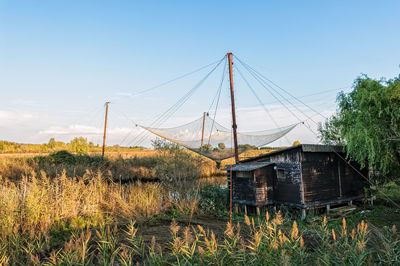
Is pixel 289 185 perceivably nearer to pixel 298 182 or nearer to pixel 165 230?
pixel 298 182

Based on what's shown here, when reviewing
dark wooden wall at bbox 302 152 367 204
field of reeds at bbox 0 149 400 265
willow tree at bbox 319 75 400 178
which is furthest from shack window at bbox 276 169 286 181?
willow tree at bbox 319 75 400 178

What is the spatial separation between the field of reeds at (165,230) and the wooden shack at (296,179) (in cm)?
77

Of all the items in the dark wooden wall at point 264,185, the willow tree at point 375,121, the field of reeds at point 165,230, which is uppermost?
the willow tree at point 375,121

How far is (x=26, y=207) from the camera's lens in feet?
23.5

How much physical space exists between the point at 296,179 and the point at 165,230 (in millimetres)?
6077

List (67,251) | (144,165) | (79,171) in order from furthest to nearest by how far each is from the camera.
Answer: (144,165)
(79,171)
(67,251)

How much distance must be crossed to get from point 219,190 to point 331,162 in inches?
205

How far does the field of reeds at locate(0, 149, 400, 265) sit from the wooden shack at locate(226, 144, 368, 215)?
2.53 ft

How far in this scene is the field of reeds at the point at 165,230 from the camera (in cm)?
398

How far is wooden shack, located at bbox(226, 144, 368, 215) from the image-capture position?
11.2 m

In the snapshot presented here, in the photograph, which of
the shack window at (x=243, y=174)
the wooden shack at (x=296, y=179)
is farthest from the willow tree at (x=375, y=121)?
the shack window at (x=243, y=174)

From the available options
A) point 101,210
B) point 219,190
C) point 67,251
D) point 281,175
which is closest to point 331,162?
point 281,175

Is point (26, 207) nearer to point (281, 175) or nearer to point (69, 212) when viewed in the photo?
point (69, 212)

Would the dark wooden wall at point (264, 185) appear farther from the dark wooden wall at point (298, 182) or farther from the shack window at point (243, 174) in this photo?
the shack window at point (243, 174)
